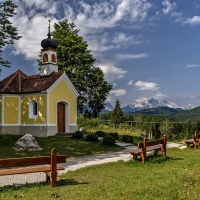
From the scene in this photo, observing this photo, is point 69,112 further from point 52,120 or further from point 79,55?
point 79,55

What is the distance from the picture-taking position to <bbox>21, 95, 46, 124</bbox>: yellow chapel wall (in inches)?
742

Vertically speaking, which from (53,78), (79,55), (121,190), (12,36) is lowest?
(121,190)

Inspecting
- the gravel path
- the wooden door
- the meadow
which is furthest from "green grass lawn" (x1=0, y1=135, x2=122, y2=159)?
the wooden door

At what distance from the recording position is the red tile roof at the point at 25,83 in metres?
19.4

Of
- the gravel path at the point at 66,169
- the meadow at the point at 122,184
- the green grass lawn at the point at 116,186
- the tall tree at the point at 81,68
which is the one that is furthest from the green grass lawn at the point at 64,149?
the tall tree at the point at 81,68

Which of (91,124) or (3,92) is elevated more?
(3,92)

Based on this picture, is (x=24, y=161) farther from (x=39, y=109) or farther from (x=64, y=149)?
(x=39, y=109)

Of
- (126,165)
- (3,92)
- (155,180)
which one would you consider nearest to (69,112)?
(3,92)

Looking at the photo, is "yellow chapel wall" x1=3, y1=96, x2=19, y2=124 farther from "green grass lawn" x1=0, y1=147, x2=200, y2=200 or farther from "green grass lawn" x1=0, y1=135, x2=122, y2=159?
"green grass lawn" x1=0, y1=147, x2=200, y2=200

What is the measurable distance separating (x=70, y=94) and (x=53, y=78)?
73.9 inches

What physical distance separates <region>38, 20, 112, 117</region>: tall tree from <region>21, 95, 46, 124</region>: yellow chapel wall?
11.0 metres

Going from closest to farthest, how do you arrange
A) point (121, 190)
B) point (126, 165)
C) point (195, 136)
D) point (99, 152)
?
point (121, 190)
point (126, 165)
point (99, 152)
point (195, 136)

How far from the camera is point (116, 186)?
6832 millimetres

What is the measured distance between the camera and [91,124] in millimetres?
26953
